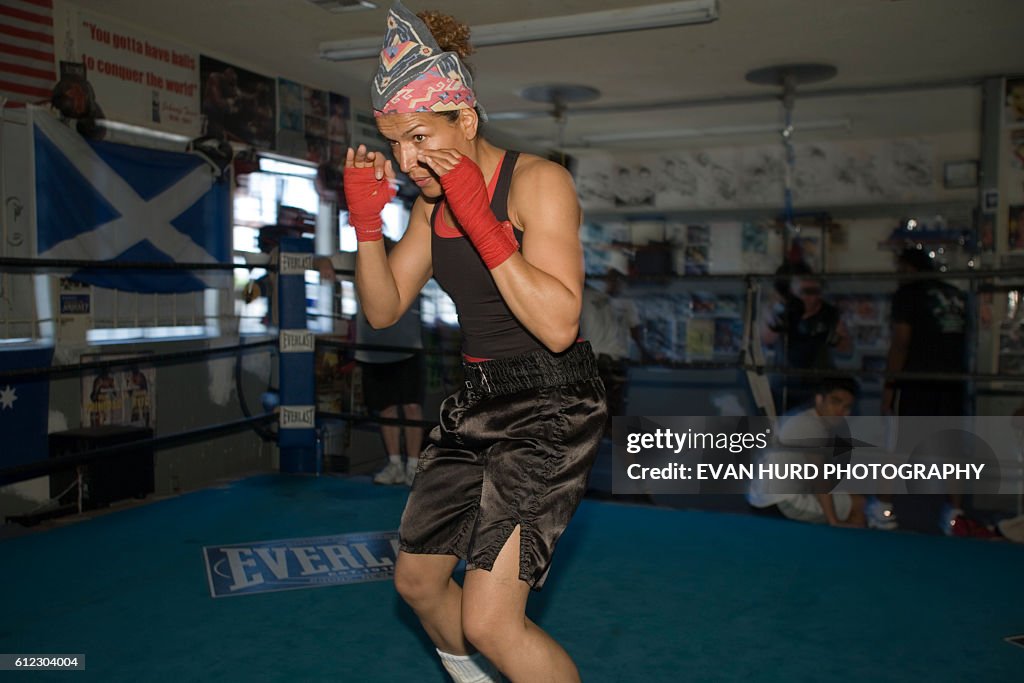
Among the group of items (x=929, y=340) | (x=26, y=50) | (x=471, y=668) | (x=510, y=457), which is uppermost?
(x=26, y=50)

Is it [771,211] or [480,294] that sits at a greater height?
[771,211]

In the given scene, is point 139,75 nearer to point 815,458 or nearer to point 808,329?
point 815,458

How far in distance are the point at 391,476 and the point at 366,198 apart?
8.19 feet

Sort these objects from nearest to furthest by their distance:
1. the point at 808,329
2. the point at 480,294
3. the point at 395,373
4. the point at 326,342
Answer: the point at 480,294 < the point at 326,342 < the point at 395,373 < the point at 808,329

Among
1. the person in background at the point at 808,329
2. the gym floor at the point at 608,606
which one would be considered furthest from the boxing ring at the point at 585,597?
the person in background at the point at 808,329

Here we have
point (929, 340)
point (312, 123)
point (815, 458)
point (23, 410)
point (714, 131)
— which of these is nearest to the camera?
point (815, 458)

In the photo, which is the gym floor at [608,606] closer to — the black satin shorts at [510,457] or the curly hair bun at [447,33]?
the black satin shorts at [510,457]

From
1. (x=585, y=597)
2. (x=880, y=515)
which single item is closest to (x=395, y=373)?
(x=585, y=597)

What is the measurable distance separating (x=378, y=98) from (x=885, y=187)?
6.95 meters

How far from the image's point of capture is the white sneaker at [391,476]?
388cm

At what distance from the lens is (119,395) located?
4.21m

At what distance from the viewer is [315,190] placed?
18.2ft

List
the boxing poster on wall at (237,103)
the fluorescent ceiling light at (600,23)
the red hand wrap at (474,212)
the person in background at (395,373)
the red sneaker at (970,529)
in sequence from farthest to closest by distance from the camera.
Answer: the boxing poster on wall at (237,103) < the person in background at (395,373) < the fluorescent ceiling light at (600,23) < the red sneaker at (970,529) < the red hand wrap at (474,212)

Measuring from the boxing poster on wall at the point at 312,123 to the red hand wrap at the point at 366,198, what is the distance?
383 centimetres
